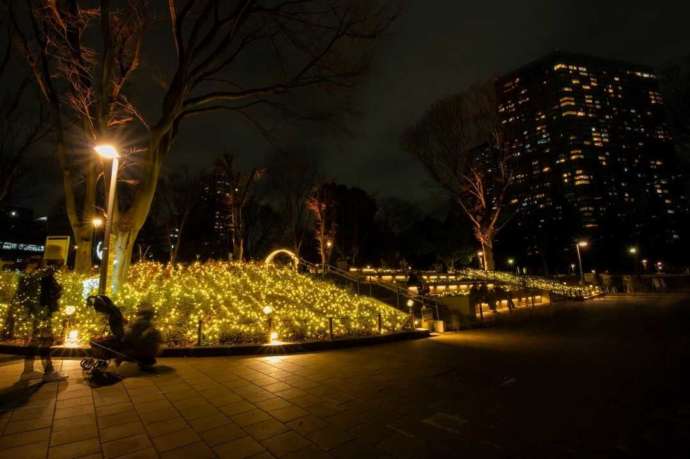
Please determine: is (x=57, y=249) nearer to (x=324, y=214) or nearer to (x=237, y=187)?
(x=237, y=187)

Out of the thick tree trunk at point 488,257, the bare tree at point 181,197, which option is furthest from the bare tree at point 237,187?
the thick tree trunk at point 488,257

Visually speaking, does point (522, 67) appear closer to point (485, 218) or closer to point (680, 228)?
point (485, 218)

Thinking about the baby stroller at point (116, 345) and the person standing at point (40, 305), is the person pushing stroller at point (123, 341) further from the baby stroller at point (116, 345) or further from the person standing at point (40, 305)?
the person standing at point (40, 305)

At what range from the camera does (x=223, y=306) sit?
1105 centimetres

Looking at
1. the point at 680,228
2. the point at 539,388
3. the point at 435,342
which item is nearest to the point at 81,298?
the point at 435,342

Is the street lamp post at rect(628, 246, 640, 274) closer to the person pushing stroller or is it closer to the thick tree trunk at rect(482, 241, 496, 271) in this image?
the thick tree trunk at rect(482, 241, 496, 271)

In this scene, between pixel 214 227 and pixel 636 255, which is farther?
pixel 636 255

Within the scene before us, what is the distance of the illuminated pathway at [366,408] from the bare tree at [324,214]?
27.1m

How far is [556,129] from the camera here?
36156mm

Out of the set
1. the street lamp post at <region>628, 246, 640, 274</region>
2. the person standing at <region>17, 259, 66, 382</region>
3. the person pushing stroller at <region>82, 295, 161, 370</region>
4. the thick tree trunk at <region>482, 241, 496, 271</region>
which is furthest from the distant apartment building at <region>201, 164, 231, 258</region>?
the street lamp post at <region>628, 246, 640, 274</region>

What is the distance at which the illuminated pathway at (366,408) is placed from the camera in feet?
10.9

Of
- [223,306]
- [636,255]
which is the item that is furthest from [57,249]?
[636,255]

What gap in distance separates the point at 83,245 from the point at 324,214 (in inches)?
984

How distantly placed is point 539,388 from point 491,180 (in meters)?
26.2
